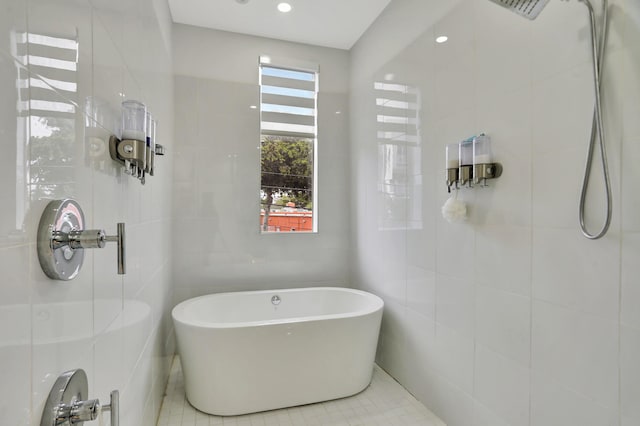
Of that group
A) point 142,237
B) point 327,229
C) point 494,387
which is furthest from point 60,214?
point 327,229

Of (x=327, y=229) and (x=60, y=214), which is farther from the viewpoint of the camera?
(x=327, y=229)

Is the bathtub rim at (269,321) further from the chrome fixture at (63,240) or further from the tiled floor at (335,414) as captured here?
the chrome fixture at (63,240)

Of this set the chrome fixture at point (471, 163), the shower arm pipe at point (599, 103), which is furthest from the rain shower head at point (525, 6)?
the chrome fixture at point (471, 163)

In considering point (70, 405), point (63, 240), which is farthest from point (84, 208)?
point (70, 405)

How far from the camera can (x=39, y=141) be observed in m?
0.69

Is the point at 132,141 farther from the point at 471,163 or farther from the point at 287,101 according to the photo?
the point at 287,101

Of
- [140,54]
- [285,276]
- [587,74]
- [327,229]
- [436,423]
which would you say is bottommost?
[436,423]

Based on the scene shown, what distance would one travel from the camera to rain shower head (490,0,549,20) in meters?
1.20

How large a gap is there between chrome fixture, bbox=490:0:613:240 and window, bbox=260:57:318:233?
226cm

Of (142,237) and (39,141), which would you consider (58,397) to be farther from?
(142,237)

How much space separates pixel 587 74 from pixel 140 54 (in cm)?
197

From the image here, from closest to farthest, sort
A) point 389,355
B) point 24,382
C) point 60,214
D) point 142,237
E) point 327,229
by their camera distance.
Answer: point 24,382
point 60,214
point 142,237
point 389,355
point 327,229

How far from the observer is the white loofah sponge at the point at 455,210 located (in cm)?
180

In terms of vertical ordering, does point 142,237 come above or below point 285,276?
above
